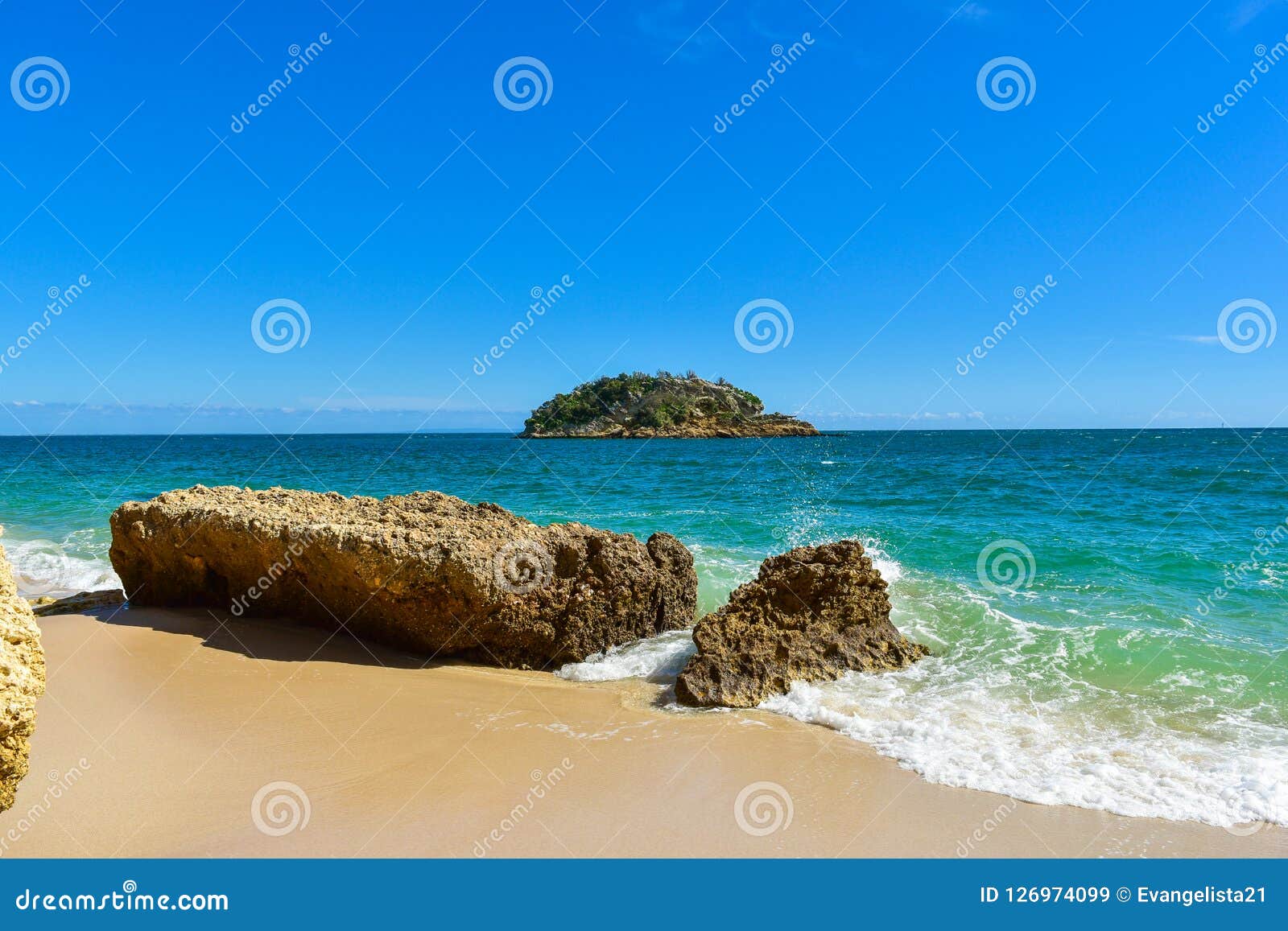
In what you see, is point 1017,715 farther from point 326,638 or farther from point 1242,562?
point 1242,562

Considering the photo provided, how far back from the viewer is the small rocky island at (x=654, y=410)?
7856 centimetres

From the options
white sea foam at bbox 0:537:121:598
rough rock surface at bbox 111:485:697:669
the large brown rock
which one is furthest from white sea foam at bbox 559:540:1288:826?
white sea foam at bbox 0:537:121:598

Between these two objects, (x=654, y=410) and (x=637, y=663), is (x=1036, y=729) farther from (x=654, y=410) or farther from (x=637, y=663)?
(x=654, y=410)

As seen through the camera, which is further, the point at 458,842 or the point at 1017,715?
the point at 1017,715

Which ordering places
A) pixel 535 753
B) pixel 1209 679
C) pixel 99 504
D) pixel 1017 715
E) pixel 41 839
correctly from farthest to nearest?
pixel 99 504
pixel 1209 679
pixel 1017 715
pixel 535 753
pixel 41 839

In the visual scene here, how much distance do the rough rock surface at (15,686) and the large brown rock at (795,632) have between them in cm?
410

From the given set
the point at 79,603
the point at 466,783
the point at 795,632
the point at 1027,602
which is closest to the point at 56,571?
the point at 79,603

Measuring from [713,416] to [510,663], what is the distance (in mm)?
74757

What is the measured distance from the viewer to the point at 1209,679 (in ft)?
21.9

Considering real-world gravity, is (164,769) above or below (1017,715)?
below

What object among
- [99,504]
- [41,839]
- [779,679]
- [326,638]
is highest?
[779,679]

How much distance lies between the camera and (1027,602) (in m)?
9.34

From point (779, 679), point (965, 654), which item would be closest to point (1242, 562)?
point (965, 654)

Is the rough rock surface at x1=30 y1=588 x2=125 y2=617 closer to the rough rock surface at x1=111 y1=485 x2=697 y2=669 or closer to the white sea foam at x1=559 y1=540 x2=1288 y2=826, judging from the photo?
the rough rock surface at x1=111 y1=485 x2=697 y2=669
